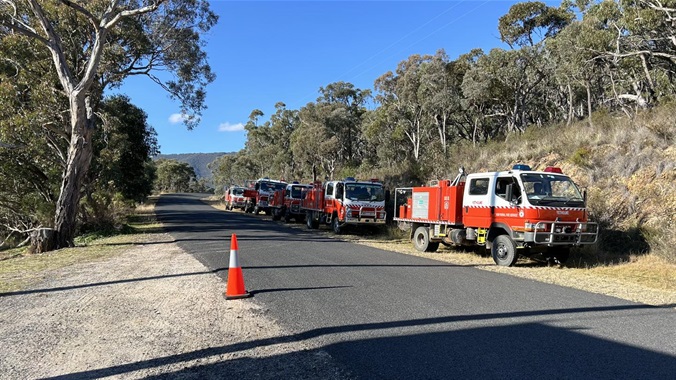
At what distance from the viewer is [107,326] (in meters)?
5.73

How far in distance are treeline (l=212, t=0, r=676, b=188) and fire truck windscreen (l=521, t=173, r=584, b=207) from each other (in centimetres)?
1135

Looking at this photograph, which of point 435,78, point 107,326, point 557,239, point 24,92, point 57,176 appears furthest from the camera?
point 435,78

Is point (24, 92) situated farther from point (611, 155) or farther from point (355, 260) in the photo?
point (611, 155)

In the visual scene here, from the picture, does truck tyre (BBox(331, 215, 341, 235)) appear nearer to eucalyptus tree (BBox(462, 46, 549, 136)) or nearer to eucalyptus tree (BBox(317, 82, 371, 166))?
eucalyptus tree (BBox(462, 46, 549, 136))

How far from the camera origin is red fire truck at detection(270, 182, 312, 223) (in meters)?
27.2

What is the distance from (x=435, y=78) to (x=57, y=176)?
85.0ft

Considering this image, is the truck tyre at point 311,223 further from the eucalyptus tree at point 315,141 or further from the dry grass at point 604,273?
the eucalyptus tree at point 315,141

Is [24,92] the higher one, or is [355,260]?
[24,92]

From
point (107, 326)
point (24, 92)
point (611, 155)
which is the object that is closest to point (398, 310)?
point (107, 326)

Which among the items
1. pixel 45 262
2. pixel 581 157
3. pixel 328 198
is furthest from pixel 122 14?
pixel 581 157

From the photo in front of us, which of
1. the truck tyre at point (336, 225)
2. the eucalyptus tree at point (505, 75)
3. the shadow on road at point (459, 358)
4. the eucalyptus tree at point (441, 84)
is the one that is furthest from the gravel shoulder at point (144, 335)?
the eucalyptus tree at point (441, 84)

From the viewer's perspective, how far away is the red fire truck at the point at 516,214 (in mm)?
10656

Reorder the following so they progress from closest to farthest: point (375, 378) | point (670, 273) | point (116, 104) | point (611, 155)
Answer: point (375, 378), point (670, 273), point (611, 155), point (116, 104)

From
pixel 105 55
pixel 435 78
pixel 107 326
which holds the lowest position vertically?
pixel 107 326
